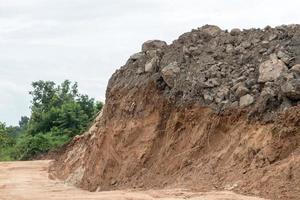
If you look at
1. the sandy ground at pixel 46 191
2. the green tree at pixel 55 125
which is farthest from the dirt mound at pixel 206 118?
the green tree at pixel 55 125

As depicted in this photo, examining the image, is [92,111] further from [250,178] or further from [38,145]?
[250,178]

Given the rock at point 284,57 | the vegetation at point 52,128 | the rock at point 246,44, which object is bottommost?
the vegetation at point 52,128

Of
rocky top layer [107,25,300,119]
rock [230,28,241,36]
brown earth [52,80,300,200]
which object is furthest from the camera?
rock [230,28,241,36]

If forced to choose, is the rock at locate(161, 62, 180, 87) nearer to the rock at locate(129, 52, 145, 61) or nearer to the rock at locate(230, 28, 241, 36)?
the rock at locate(230, 28, 241, 36)

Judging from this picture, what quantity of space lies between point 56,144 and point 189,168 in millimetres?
21663

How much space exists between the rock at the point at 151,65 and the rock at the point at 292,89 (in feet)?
18.5

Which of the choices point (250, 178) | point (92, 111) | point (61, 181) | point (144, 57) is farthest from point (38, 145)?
point (250, 178)

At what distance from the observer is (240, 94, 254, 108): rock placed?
15.2 metres

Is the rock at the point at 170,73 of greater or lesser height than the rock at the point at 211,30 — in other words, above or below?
below

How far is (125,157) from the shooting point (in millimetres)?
18219

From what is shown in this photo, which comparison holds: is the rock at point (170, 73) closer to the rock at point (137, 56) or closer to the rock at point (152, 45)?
the rock at point (137, 56)

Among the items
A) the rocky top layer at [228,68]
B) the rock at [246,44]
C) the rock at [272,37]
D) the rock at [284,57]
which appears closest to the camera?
the rocky top layer at [228,68]

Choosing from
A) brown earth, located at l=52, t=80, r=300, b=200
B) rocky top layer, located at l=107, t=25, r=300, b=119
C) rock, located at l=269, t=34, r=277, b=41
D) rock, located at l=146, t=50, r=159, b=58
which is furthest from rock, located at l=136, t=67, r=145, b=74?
rock, located at l=269, t=34, r=277, b=41

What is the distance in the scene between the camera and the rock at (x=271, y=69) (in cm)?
1512
